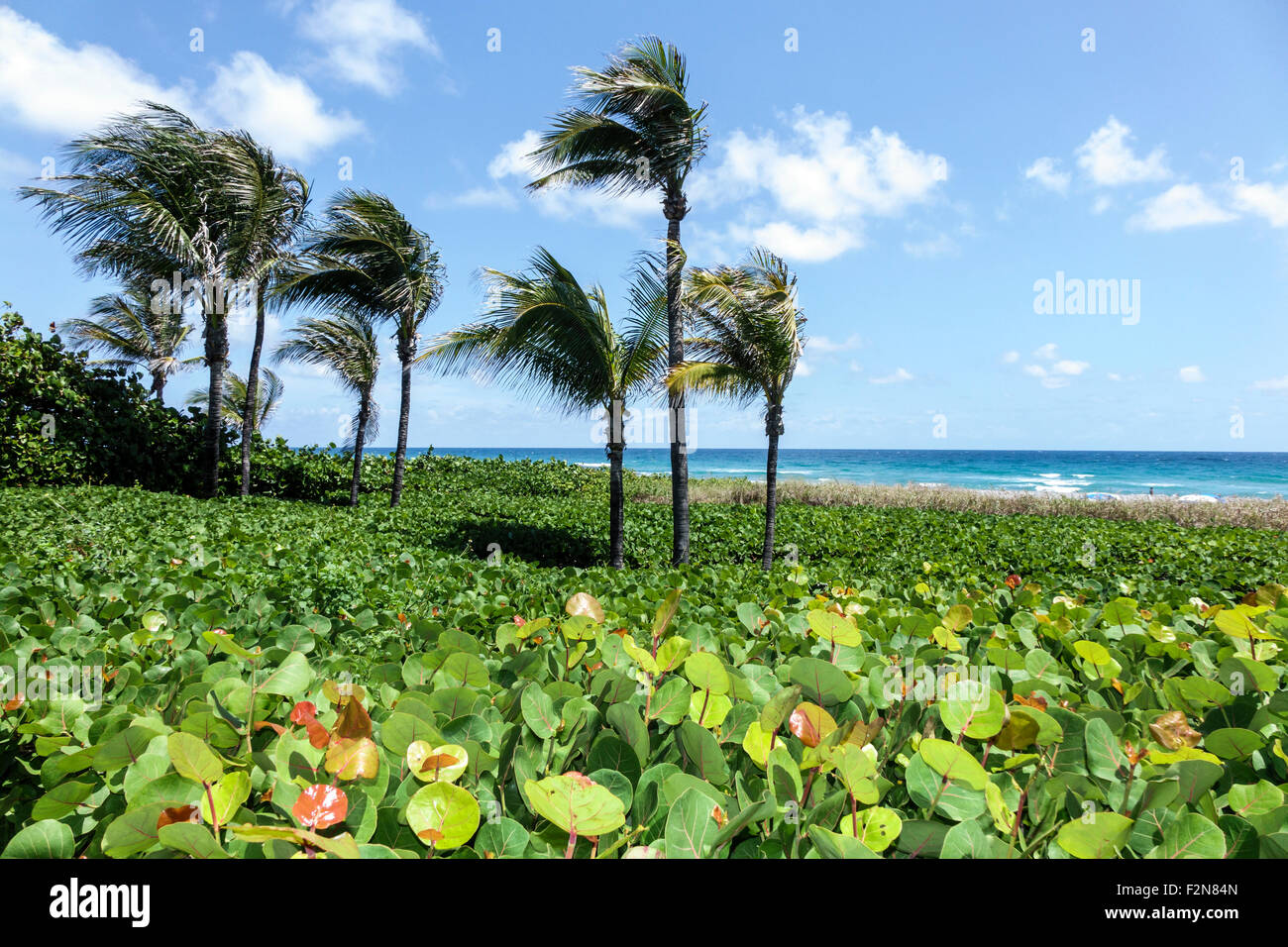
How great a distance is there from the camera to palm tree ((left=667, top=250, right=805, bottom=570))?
9.69 metres

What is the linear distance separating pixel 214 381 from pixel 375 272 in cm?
437

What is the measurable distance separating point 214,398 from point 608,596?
1357 centimetres

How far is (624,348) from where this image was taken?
35.6ft

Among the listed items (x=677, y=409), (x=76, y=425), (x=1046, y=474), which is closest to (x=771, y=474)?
(x=677, y=409)

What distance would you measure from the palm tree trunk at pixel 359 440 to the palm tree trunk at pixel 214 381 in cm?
295

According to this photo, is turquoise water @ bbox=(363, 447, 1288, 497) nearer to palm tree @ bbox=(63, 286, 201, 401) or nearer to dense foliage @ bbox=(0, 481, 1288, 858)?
palm tree @ bbox=(63, 286, 201, 401)

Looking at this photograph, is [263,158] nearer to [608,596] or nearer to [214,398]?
[214,398]

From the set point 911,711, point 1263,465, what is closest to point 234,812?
point 911,711

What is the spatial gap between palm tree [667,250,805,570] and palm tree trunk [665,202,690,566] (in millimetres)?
286

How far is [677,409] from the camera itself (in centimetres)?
1026

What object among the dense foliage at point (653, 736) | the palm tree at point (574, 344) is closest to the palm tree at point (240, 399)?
the palm tree at point (574, 344)

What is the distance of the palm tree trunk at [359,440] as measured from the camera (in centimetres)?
1548

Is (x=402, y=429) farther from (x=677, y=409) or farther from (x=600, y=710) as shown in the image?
(x=600, y=710)

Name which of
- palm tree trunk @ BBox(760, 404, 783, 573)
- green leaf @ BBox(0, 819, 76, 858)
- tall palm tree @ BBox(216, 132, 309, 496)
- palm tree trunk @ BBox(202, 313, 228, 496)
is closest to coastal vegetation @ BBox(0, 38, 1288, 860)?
green leaf @ BBox(0, 819, 76, 858)
